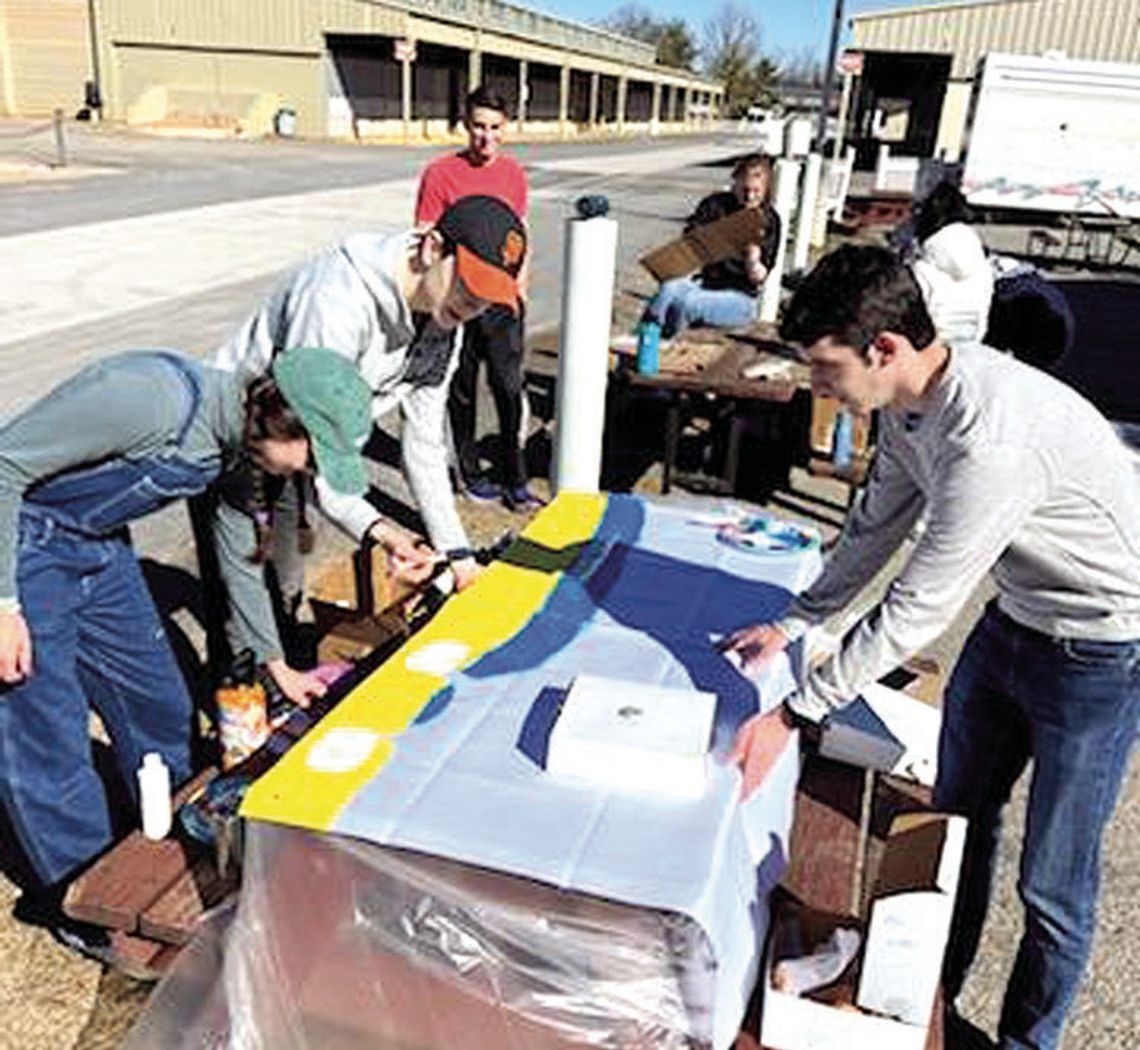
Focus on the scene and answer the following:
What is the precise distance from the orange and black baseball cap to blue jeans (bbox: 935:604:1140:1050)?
1312mm

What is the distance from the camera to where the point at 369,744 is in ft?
6.37

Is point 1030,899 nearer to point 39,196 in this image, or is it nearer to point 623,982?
point 623,982

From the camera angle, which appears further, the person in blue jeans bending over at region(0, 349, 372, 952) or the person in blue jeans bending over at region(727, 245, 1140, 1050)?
the person in blue jeans bending over at region(0, 349, 372, 952)

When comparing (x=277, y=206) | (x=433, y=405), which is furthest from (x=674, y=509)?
(x=277, y=206)

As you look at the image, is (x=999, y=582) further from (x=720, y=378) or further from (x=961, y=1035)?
(x=720, y=378)

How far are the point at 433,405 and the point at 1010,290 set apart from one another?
318cm

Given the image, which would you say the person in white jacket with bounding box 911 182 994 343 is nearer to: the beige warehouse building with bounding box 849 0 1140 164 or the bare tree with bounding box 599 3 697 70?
the beige warehouse building with bounding box 849 0 1140 164

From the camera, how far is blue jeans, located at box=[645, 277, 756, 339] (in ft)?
23.4

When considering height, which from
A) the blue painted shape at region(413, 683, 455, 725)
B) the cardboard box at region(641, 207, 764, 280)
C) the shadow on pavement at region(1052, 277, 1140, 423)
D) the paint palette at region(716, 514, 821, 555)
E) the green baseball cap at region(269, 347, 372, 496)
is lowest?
the shadow on pavement at region(1052, 277, 1140, 423)

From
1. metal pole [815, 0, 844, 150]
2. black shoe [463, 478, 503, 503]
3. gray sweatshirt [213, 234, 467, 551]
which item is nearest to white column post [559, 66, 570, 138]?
metal pole [815, 0, 844, 150]

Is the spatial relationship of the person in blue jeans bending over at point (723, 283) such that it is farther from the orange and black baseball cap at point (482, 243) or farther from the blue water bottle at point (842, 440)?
the orange and black baseball cap at point (482, 243)

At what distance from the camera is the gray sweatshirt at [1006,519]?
183 cm

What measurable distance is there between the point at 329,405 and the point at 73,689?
2.88 ft

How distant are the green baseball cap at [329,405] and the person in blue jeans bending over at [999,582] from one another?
2.74ft
